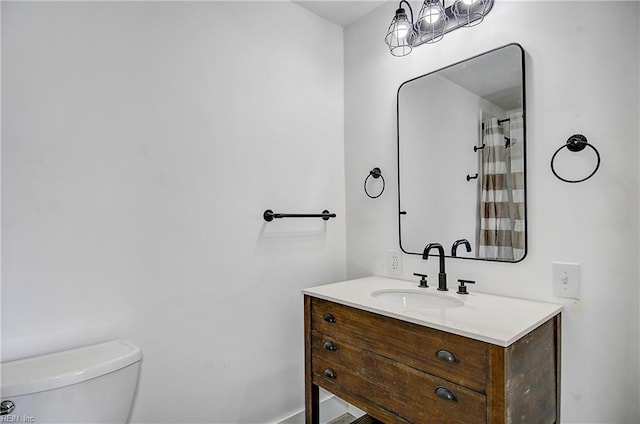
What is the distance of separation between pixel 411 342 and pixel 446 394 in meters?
0.19

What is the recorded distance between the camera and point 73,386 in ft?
3.37

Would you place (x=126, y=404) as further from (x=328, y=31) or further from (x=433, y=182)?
(x=328, y=31)

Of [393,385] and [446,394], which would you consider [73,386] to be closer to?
[393,385]

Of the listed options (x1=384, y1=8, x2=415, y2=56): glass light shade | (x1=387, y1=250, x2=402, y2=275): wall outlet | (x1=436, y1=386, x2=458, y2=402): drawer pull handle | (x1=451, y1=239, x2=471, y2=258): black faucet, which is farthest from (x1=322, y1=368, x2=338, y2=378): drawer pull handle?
(x1=384, y1=8, x2=415, y2=56): glass light shade

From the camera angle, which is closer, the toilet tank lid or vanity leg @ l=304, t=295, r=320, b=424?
the toilet tank lid

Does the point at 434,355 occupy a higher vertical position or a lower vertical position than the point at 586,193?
lower

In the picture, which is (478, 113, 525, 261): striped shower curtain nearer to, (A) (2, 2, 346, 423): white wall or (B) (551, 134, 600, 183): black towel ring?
(B) (551, 134, 600, 183): black towel ring

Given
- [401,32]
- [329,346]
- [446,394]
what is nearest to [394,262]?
[329,346]

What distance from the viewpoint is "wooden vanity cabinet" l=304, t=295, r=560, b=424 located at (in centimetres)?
102

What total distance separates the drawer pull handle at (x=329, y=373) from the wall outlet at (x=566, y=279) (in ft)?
3.08

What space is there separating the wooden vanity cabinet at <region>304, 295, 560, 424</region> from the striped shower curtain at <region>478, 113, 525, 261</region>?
1.09ft

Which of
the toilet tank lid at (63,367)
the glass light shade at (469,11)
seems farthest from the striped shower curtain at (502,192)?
the toilet tank lid at (63,367)

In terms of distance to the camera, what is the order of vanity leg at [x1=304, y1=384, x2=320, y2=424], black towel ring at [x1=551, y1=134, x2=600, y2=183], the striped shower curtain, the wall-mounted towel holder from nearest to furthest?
black towel ring at [x1=551, y1=134, x2=600, y2=183], the striped shower curtain, vanity leg at [x1=304, y1=384, x2=320, y2=424], the wall-mounted towel holder

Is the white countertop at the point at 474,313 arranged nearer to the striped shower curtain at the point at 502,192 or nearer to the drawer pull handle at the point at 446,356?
the drawer pull handle at the point at 446,356
